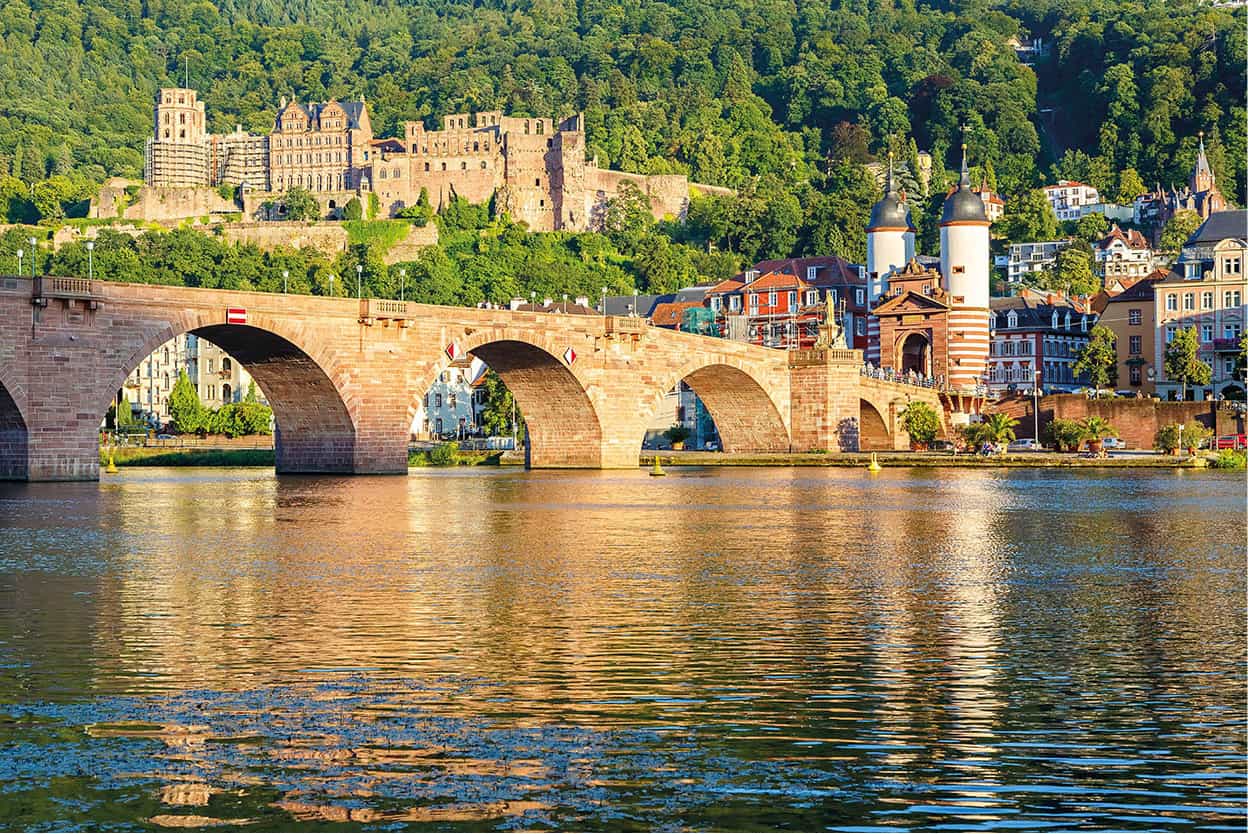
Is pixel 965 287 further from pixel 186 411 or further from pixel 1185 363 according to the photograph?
pixel 186 411

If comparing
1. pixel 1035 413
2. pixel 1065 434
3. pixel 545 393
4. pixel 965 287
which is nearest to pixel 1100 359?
pixel 965 287

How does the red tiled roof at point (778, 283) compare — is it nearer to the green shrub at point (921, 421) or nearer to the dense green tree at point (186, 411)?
the green shrub at point (921, 421)

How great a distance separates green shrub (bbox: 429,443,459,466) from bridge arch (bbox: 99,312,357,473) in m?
24.0

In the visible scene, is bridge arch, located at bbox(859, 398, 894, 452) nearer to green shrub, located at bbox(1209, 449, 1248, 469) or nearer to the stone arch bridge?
the stone arch bridge

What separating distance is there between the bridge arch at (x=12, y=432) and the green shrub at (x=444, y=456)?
3970 centimetres

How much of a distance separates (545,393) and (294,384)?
52.9ft

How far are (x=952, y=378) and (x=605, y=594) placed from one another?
98.0m

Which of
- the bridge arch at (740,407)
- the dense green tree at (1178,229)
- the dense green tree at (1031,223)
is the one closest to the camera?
the bridge arch at (740,407)

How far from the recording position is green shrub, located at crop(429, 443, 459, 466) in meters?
103

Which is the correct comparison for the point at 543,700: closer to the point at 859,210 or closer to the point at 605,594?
the point at 605,594

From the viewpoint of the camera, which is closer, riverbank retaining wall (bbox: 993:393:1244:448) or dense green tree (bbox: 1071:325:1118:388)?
riverbank retaining wall (bbox: 993:393:1244:448)

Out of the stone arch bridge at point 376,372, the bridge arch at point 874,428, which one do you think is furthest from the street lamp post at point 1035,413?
the stone arch bridge at point 376,372

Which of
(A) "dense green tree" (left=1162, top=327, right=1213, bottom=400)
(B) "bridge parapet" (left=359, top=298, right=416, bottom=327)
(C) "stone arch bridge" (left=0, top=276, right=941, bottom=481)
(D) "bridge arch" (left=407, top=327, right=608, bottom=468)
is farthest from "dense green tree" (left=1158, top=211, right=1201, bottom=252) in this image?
(B) "bridge parapet" (left=359, top=298, right=416, bottom=327)

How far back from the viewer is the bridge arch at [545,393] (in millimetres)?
81750
